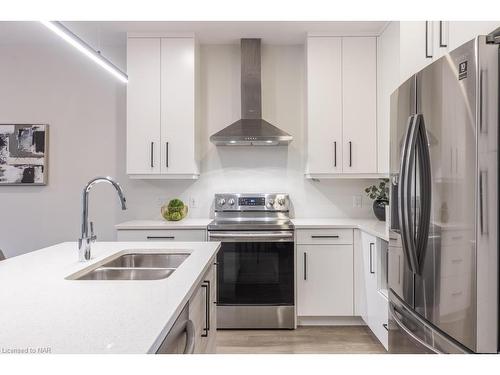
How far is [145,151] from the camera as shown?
10.0 ft

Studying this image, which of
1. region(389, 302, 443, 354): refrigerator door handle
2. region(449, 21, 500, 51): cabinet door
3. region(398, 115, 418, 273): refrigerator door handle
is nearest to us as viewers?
region(389, 302, 443, 354): refrigerator door handle

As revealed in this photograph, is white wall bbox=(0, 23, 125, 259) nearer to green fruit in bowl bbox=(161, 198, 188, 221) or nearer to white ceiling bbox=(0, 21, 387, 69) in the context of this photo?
white ceiling bbox=(0, 21, 387, 69)

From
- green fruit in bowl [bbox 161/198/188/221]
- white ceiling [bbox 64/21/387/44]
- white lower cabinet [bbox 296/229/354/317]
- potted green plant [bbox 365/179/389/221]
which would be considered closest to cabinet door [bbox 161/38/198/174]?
white ceiling [bbox 64/21/387/44]

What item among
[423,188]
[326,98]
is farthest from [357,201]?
[423,188]

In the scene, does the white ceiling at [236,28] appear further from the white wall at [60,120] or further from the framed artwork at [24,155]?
the framed artwork at [24,155]

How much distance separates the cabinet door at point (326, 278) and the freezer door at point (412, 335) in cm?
88

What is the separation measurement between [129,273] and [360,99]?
249cm

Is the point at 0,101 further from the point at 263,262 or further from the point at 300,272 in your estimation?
the point at 300,272

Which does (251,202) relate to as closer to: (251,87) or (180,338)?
(251,87)

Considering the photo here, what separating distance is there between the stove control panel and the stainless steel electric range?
535 mm

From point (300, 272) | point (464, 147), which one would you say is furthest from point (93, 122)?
point (464, 147)

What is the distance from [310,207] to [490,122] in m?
2.28

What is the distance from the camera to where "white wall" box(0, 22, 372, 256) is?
11.1 feet
